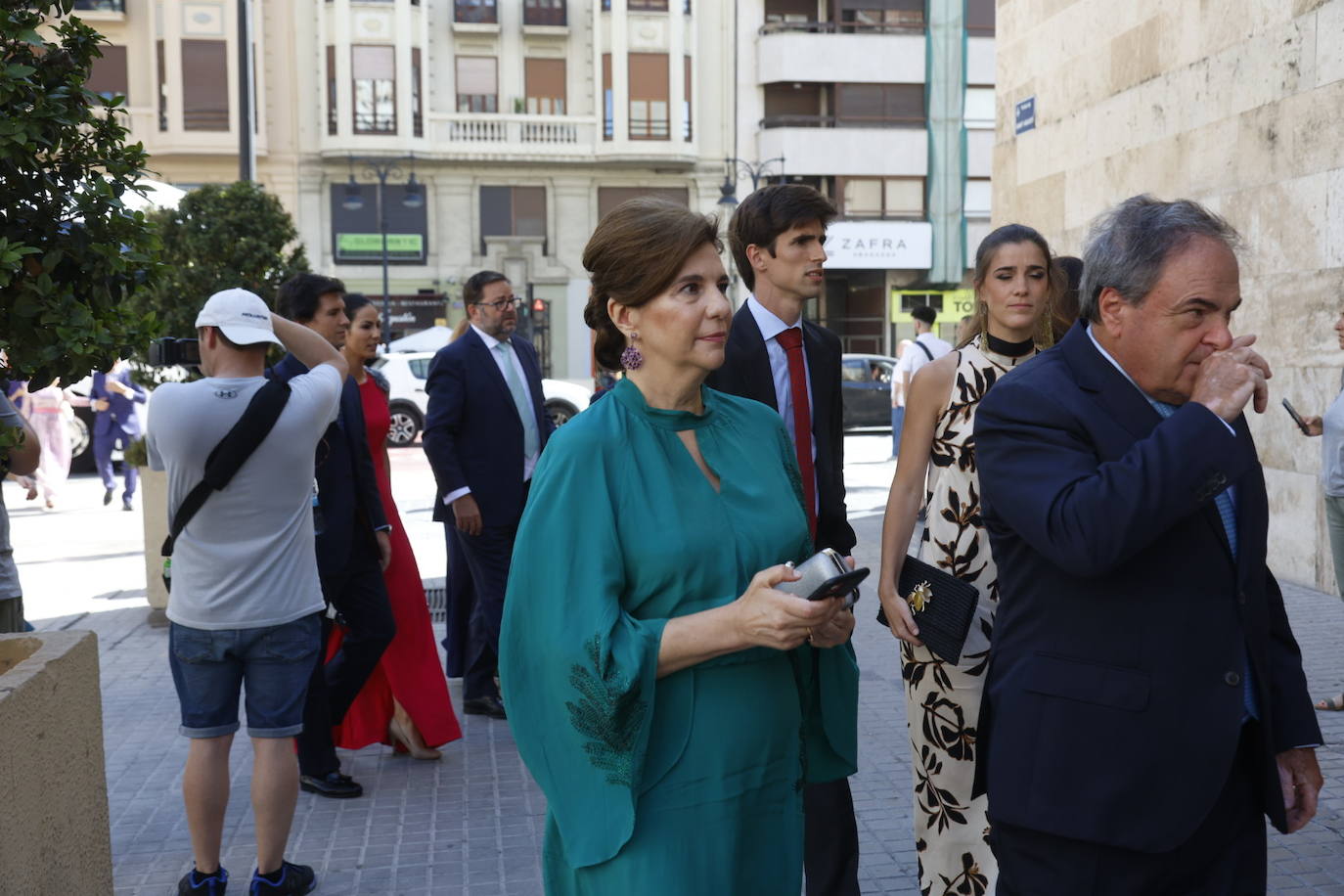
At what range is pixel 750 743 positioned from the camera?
248 centimetres

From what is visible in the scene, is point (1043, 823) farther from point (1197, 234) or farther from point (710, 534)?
point (1197, 234)

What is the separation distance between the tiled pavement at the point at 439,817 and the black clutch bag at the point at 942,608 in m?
1.30

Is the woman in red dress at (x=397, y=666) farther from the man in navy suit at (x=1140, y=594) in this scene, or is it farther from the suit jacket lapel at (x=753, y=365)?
the man in navy suit at (x=1140, y=594)

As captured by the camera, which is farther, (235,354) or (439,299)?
(439,299)

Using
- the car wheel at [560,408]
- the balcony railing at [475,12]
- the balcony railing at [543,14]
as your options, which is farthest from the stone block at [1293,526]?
the balcony railing at [475,12]

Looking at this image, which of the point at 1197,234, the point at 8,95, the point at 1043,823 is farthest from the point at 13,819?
the point at 1197,234

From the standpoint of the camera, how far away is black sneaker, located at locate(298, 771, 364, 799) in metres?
5.67

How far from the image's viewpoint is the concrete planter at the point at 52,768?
2.95 m

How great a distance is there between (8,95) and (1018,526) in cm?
244

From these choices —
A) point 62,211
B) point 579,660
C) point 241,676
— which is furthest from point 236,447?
point 579,660

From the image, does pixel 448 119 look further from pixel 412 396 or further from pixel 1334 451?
pixel 1334 451

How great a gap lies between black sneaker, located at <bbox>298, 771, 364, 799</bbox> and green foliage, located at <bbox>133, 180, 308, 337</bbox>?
16.1ft

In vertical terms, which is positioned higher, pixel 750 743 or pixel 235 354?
pixel 235 354

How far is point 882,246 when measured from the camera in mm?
41000
